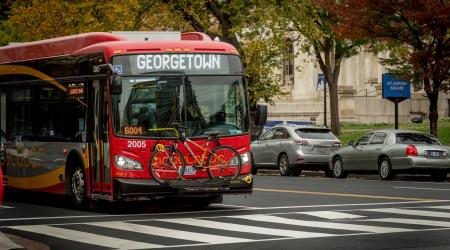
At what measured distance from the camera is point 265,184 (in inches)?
1139

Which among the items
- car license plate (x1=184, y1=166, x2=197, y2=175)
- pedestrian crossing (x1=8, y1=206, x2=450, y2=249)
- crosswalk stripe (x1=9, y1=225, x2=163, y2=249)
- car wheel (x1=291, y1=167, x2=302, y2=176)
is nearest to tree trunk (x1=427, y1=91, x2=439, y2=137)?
car wheel (x1=291, y1=167, x2=302, y2=176)

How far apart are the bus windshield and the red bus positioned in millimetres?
17

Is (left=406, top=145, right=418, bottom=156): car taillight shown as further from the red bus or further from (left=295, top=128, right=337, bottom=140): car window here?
the red bus

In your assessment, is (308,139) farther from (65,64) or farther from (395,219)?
(395,219)

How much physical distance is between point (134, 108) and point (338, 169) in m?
15.5

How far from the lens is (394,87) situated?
3781 cm

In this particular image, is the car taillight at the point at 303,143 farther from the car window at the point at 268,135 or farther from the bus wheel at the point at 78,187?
the bus wheel at the point at 78,187

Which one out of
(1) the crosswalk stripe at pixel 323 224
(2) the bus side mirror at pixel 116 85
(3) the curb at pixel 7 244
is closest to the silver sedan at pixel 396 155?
(1) the crosswalk stripe at pixel 323 224

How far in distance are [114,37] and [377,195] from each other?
6.79 m

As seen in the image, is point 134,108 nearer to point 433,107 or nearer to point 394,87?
point 433,107

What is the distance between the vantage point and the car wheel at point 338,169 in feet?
109

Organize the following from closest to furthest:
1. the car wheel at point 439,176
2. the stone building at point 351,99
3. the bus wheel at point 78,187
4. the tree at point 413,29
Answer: the bus wheel at point 78,187
the car wheel at point 439,176
the tree at point 413,29
the stone building at point 351,99

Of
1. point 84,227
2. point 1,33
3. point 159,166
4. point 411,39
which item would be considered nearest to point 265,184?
point 411,39

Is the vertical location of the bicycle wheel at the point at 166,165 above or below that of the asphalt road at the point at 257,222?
above
